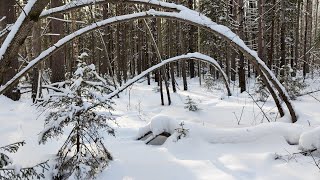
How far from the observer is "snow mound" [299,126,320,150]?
12.5ft

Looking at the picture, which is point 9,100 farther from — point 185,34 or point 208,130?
point 185,34

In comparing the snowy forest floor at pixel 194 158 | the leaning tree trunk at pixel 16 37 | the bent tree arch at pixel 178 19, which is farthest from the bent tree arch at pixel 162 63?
the leaning tree trunk at pixel 16 37

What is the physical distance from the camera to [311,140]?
12.6 feet

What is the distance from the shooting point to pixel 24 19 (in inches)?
81.0

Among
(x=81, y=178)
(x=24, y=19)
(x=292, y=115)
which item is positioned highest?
(x=24, y=19)

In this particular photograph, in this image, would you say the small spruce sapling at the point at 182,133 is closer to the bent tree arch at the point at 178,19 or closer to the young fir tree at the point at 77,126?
the young fir tree at the point at 77,126

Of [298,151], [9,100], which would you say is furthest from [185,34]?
[298,151]

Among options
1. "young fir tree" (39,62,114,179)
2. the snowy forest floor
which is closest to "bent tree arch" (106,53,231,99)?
"young fir tree" (39,62,114,179)

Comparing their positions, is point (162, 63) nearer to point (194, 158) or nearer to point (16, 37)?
point (194, 158)

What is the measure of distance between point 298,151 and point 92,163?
2398 millimetres

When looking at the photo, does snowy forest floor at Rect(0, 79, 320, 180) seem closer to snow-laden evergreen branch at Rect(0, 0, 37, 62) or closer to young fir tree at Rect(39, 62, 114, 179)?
young fir tree at Rect(39, 62, 114, 179)

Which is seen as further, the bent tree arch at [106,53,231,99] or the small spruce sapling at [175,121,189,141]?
the small spruce sapling at [175,121,189,141]

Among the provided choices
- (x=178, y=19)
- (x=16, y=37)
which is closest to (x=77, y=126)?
(x=178, y=19)

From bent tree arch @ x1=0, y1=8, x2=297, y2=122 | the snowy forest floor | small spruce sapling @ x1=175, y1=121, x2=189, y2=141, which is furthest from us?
small spruce sapling @ x1=175, y1=121, x2=189, y2=141
